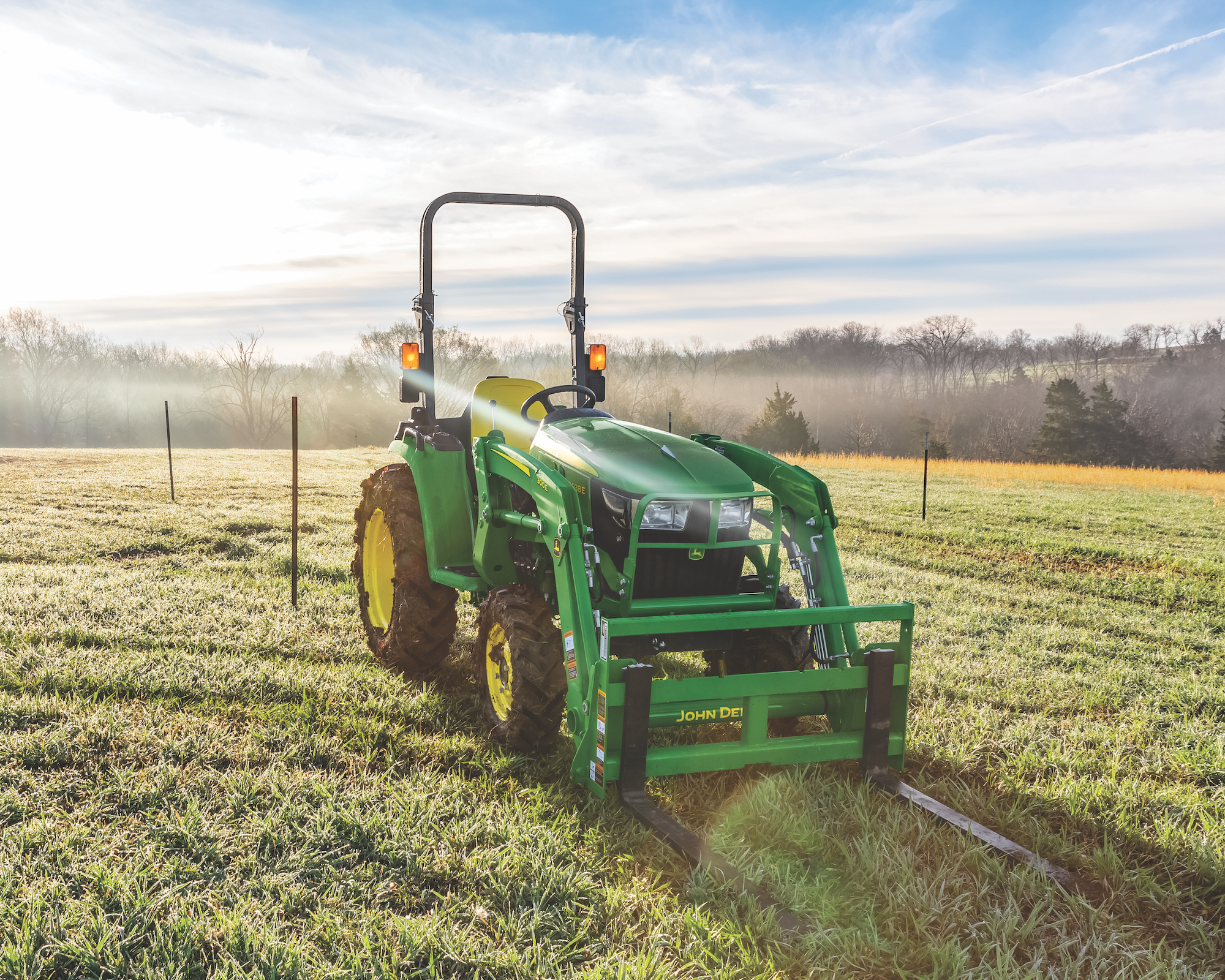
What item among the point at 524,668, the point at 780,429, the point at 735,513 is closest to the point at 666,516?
the point at 735,513

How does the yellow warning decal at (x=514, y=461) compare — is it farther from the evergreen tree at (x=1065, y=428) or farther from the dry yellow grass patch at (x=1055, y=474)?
the evergreen tree at (x=1065, y=428)

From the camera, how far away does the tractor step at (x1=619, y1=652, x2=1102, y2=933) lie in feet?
10.3

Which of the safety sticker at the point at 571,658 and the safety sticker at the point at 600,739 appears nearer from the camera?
the safety sticker at the point at 600,739

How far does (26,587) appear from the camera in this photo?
778cm

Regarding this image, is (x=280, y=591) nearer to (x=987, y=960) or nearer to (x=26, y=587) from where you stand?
(x=26, y=587)

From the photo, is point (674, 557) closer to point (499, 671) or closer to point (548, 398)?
point (499, 671)

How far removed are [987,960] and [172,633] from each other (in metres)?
5.75

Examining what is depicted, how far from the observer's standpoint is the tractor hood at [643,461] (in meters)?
4.02

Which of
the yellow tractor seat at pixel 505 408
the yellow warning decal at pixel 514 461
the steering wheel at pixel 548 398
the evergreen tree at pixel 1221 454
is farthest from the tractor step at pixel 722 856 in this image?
the evergreen tree at pixel 1221 454

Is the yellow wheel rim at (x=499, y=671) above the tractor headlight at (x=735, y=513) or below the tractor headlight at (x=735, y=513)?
below

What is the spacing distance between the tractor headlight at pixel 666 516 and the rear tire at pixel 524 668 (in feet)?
2.19

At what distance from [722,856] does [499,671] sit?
4.86 feet

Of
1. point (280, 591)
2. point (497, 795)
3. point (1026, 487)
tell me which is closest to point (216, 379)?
point (1026, 487)

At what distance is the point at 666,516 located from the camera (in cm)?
400
